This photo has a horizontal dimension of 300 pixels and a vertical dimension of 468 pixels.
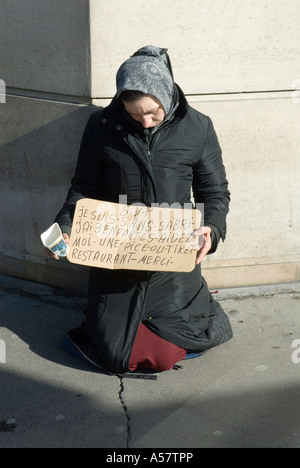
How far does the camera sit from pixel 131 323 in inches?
153

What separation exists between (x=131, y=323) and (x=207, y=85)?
136 centimetres

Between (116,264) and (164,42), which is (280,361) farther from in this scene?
(164,42)

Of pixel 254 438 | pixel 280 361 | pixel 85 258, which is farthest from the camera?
pixel 280 361

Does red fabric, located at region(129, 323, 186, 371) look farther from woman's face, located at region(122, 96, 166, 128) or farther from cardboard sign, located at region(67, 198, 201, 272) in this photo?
woman's face, located at region(122, 96, 166, 128)

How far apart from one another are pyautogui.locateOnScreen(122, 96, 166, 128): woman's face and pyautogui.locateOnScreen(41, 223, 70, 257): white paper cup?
610 millimetres

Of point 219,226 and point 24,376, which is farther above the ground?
point 219,226

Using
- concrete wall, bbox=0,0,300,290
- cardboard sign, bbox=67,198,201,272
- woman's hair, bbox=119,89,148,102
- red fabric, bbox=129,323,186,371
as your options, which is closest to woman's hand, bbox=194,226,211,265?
cardboard sign, bbox=67,198,201,272

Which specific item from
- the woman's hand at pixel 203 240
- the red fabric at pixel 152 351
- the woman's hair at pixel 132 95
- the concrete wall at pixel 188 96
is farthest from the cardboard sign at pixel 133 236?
the concrete wall at pixel 188 96

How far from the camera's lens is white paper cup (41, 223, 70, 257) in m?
3.57

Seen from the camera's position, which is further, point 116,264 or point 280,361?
point 280,361

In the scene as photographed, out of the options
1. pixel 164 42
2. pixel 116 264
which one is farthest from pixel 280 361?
pixel 164 42

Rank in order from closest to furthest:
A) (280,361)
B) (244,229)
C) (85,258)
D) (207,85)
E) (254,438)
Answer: (254,438) → (85,258) → (280,361) → (207,85) → (244,229)

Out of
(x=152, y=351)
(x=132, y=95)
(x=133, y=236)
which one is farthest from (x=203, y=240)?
(x=132, y=95)

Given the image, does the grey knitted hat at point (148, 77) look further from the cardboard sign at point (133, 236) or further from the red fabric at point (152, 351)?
the red fabric at point (152, 351)
